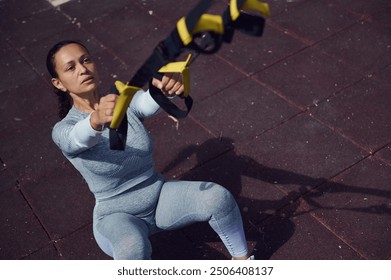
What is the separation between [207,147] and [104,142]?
167 centimetres

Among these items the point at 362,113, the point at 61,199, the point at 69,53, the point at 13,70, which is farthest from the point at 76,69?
the point at 13,70

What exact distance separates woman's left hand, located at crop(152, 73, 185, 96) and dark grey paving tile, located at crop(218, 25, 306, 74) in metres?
2.52

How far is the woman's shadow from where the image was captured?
3590mm

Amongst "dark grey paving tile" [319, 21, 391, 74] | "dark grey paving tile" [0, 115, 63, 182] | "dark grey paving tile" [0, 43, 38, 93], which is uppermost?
"dark grey paving tile" [319, 21, 391, 74]

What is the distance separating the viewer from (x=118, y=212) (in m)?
2.97

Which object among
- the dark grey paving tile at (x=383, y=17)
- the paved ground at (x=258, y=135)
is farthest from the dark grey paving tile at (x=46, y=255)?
the dark grey paving tile at (x=383, y=17)

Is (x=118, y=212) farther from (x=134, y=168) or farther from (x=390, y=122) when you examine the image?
(x=390, y=122)

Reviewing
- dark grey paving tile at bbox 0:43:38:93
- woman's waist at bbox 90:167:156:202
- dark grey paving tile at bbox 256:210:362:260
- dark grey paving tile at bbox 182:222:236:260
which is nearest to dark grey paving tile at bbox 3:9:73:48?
dark grey paving tile at bbox 0:43:38:93

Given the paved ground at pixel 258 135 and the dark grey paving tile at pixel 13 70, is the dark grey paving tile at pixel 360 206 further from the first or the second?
the dark grey paving tile at pixel 13 70

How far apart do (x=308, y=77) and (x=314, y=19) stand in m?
1.20

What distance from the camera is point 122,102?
2193mm

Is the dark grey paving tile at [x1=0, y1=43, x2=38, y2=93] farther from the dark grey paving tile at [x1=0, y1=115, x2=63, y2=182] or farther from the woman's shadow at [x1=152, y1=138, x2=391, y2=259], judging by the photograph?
the woman's shadow at [x1=152, y1=138, x2=391, y2=259]

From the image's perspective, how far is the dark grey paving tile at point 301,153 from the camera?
3953 mm
